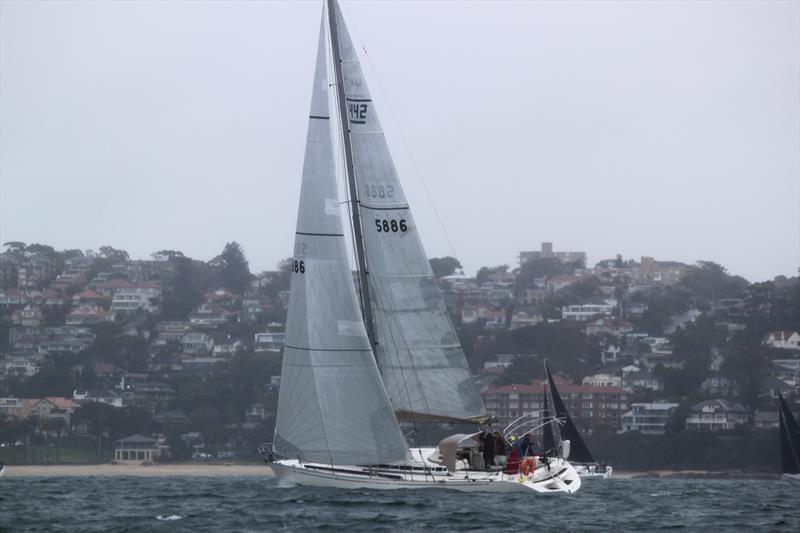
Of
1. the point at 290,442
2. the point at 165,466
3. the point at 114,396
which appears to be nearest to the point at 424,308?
the point at 290,442

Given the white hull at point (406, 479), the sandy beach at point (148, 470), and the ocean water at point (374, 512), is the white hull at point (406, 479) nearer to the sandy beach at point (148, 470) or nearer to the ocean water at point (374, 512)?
the ocean water at point (374, 512)

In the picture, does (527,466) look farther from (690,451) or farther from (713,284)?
(713,284)

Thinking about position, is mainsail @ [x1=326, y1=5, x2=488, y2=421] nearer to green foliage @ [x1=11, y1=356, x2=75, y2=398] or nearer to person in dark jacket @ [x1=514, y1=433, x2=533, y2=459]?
person in dark jacket @ [x1=514, y1=433, x2=533, y2=459]

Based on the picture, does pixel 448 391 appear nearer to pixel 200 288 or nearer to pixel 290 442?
pixel 290 442

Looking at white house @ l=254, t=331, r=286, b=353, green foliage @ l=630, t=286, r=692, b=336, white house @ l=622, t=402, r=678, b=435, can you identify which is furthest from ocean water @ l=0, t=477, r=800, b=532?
green foliage @ l=630, t=286, r=692, b=336

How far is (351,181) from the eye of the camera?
2955 cm

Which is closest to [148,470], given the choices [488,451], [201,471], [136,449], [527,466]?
[201,471]

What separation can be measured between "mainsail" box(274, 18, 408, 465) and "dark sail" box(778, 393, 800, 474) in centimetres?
2722

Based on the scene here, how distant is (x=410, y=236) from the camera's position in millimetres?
29656

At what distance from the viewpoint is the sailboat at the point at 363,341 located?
28406 millimetres

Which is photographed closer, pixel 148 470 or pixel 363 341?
pixel 363 341

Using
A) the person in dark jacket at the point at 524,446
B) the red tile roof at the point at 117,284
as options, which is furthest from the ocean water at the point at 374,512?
the red tile roof at the point at 117,284

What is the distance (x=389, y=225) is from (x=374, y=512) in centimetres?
646

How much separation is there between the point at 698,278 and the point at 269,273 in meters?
32.7
